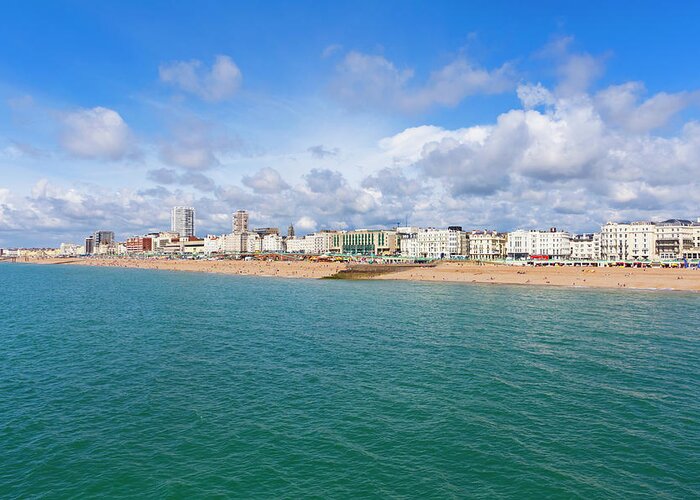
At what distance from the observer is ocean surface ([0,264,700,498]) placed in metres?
17.2

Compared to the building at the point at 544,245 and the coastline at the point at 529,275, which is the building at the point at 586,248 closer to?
the building at the point at 544,245

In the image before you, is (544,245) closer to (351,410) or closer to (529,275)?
(529,275)

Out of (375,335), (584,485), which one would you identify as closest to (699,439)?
(584,485)

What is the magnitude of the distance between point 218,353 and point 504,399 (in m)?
22.0

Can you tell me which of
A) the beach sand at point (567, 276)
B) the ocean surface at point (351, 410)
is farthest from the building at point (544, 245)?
the ocean surface at point (351, 410)

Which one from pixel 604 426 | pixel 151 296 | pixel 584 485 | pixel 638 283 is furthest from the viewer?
pixel 638 283

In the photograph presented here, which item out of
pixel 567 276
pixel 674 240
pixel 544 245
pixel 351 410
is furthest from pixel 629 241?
pixel 351 410

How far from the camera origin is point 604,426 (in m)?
21.7

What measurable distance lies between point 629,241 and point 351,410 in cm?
18406

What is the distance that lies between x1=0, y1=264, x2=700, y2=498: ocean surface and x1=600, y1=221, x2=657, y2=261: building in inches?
5537

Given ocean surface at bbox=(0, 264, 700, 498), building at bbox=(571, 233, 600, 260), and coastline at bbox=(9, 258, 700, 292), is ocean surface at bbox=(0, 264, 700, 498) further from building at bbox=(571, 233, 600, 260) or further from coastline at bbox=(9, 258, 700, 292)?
building at bbox=(571, 233, 600, 260)

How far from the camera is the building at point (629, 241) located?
561ft

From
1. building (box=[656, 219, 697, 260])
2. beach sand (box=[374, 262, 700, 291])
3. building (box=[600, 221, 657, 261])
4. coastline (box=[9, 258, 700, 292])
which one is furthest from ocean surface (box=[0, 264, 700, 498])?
building (box=[656, 219, 697, 260])

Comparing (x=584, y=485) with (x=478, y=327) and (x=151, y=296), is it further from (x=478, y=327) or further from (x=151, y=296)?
(x=151, y=296)
